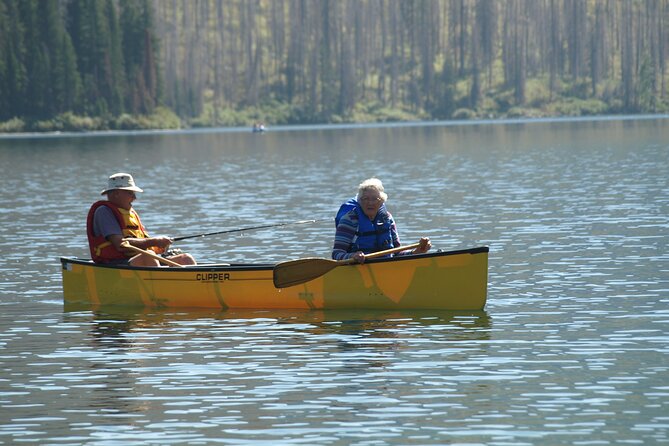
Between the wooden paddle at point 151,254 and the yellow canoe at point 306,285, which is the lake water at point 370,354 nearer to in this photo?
the yellow canoe at point 306,285

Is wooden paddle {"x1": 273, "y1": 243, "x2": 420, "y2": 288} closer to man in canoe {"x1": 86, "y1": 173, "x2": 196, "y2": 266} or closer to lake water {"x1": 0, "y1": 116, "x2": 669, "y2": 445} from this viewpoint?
lake water {"x1": 0, "y1": 116, "x2": 669, "y2": 445}

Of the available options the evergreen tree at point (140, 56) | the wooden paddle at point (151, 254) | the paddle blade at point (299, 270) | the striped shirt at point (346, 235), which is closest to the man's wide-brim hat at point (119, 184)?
the wooden paddle at point (151, 254)

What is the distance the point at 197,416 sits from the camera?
14.9 meters

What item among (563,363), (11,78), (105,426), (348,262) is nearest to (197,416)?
(105,426)

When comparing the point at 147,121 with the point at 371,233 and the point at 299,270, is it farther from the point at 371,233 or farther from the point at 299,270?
the point at 371,233

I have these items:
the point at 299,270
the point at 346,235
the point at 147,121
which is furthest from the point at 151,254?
the point at 147,121

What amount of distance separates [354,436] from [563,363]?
14.4 feet

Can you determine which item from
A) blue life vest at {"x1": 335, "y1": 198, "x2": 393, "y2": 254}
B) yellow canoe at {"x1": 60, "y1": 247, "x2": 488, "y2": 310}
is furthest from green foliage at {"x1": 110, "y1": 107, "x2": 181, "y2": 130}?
blue life vest at {"x1": 335, "y1": 198, "x2": 393, "y2": 254}

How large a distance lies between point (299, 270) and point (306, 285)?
31cm

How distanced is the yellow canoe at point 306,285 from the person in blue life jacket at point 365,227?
1.05ft

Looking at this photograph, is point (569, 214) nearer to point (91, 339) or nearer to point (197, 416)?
point (91, 339)

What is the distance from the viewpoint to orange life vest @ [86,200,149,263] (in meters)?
22.6

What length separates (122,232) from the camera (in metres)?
22.7

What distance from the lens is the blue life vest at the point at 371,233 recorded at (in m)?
21.3
